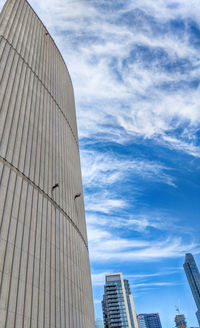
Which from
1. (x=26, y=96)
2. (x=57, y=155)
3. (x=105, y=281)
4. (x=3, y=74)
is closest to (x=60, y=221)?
(x=57, y=155)

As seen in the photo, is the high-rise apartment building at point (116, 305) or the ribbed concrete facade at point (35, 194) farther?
the high-rise apartment building at point (116, 305)

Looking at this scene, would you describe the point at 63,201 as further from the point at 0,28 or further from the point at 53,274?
the point at 0,28

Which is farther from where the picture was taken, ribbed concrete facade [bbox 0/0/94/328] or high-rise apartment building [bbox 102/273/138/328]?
high-rise apartment building [bbox 102/273/138/328]

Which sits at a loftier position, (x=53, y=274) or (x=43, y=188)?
(x=43, y=188)

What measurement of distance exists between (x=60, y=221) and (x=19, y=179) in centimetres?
506

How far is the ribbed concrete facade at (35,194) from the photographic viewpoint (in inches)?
460

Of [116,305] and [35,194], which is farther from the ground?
[116,305]

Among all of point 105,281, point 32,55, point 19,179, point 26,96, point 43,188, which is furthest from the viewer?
point 105,281

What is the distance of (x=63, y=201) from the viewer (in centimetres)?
1948

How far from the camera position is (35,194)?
50.8 feet

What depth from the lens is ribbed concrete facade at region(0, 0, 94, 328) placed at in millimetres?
11688

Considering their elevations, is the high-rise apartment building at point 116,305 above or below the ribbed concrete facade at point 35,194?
above

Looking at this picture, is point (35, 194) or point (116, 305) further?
point (116, 305)

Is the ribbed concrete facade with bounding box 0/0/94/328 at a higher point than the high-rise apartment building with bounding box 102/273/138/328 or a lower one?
lower
